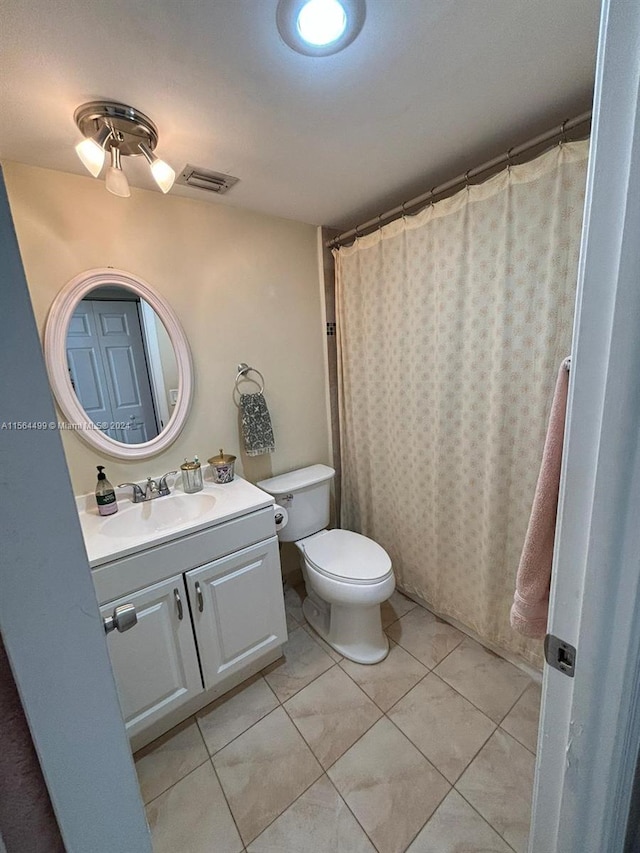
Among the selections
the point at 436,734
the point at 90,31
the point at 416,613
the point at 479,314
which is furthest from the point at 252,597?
the point at 90,31

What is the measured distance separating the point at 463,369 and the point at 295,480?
1004mm

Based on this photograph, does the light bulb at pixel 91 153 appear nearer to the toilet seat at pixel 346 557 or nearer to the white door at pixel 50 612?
the white door at pixel 50 612

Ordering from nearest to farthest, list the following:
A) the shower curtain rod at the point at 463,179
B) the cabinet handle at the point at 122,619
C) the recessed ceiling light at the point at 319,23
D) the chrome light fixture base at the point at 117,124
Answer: the cabinet handle at the point at 122,619
the recessed ceiling light at the point at 319,23
the chrome light fixture base at the point at 117,124
the shower curtain rod at the point at 463,179

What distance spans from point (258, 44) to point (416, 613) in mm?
2306

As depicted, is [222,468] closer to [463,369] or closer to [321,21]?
[463,369]

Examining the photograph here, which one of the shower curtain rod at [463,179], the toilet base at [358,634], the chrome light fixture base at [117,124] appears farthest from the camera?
the toilet base at [358,634]

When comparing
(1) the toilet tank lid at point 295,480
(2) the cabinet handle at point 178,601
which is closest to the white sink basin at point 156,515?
(2) the cabinet handle at point 178,601

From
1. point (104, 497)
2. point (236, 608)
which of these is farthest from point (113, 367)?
point (236, 608)

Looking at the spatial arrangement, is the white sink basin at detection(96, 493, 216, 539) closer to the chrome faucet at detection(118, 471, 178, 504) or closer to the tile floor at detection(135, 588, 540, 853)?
the chrome faucet at detection(118, 471, 178, 504)

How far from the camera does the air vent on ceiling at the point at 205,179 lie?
131 centimetres

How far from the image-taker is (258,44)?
807mm

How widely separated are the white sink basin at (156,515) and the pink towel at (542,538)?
1.05 meters

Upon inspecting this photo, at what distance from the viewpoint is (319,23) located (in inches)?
30.3

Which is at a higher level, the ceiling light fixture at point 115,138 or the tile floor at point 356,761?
the ceiling light fixture at point 115,138
